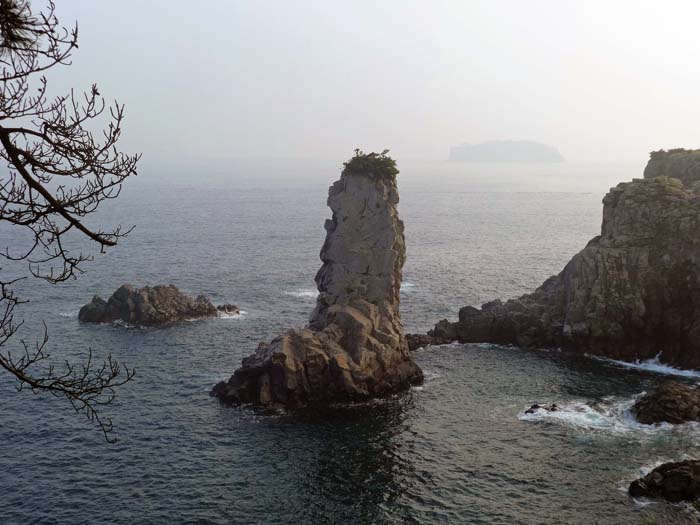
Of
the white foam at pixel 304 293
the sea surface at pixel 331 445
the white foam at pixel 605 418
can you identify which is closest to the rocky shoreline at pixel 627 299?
the sea surface at pixel 331 445

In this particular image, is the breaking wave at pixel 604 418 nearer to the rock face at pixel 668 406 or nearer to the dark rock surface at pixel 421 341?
the rock face at pixel 668 406

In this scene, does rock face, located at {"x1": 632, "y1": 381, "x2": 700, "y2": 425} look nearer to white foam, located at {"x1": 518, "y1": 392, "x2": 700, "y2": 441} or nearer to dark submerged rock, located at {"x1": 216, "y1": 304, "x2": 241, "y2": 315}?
white foam, located at {"x1": 518, "y1": 392, "x2": 700, "y2": 441}

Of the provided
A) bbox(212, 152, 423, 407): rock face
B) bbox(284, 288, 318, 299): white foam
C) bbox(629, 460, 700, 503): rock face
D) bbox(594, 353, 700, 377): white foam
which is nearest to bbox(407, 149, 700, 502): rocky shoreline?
bbox(594, 353, 700, 377): white foam

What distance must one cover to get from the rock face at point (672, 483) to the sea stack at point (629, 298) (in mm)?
31467

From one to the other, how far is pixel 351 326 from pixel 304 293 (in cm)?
4130

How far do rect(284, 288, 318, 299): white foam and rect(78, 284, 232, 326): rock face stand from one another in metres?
18.1

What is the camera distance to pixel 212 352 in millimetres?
84062

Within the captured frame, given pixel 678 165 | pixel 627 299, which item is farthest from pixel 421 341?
pixel 678 165

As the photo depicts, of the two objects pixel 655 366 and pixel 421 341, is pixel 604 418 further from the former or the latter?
pixel 421 341

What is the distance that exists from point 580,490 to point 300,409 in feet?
91.8

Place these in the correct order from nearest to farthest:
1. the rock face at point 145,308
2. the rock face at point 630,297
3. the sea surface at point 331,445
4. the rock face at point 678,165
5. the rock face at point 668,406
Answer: the sea surface at point 331,445
the rock face at point 668,406
the rock face at point 630,297
the rock face at point 145,308
the rock face at point 678,165

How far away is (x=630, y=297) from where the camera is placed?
82.6 metres

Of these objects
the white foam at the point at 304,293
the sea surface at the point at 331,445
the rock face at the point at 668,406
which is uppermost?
the white foam at the point at 304,293

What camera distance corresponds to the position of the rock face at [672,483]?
1886 inches
